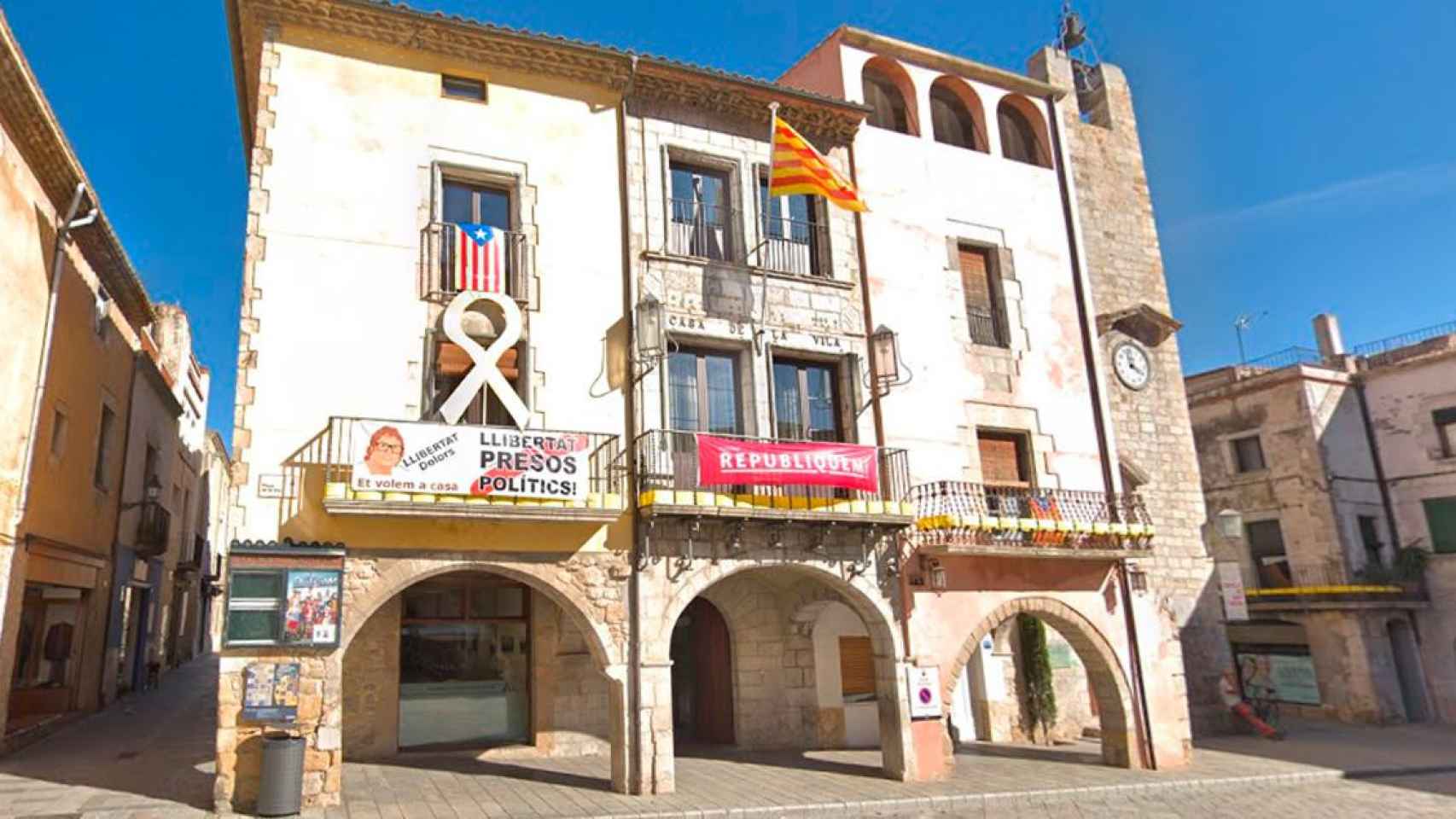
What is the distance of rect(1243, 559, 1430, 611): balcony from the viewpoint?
25.7 meters

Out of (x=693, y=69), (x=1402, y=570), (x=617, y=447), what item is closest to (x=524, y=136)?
(x=693, y=69)

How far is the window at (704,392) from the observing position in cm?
1397

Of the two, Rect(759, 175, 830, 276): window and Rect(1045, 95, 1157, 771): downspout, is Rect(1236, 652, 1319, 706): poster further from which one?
Rect(759, 175, 830, 276): window

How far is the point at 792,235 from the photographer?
1574 centimetres

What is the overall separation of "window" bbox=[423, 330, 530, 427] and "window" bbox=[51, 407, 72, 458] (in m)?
8.17

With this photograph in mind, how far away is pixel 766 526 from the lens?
13.6 meters

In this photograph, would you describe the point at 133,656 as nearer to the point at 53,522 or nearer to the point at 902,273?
the point at 53,522

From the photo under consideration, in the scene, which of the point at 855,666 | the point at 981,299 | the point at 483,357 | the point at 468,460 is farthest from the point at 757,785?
the point at 981,299

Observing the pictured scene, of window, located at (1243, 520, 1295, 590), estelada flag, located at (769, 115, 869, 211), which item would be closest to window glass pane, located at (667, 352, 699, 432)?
estelada flag, located at (769, 115, 869, 211)

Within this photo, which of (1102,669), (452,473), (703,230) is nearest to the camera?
(452,473)

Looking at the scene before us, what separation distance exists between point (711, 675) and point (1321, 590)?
1885 cm

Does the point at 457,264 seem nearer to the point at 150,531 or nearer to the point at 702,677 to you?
the point at 702,677

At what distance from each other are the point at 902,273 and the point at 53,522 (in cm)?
1488

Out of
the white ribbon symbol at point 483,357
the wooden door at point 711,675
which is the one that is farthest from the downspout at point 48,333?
the wooden door at point 711,675
